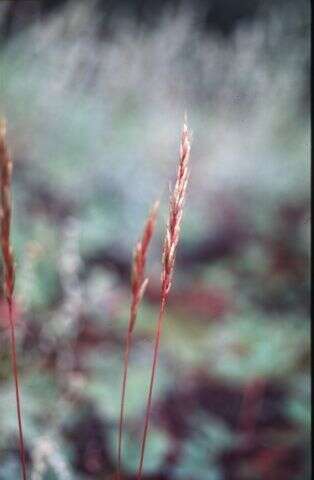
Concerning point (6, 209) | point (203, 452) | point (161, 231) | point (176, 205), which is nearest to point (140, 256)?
point (176, 205)

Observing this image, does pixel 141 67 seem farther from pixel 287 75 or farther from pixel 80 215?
pixel 80 215

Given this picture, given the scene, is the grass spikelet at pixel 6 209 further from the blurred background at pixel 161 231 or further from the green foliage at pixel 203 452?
the green foliage at pixel 203 452

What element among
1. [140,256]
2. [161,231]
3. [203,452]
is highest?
[140,256]

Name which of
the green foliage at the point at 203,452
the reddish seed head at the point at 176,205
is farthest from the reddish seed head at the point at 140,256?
the green foliage at the point at 203,452

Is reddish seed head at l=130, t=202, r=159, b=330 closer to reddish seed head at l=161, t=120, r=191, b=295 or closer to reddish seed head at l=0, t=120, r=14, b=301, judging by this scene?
reddish seed head at l=161, t=120, r=191, b=295

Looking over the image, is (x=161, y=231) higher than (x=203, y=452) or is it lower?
higher

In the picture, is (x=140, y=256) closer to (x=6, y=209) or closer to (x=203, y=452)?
(x=6, y=209)

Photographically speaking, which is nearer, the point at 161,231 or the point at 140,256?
the point at 140,256

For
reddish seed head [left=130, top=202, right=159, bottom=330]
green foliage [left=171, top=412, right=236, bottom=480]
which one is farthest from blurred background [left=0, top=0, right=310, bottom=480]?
reddish seed head [left=130, top=202, right=159, bottom=330]
